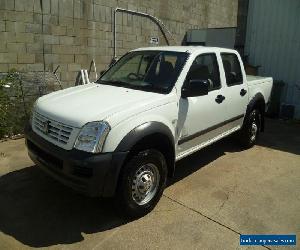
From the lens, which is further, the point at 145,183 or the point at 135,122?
the point at 145,183

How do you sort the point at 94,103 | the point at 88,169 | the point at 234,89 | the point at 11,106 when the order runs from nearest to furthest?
1. the point at 88,169
2. the point at 94,103
3. the point at 234,89
4. the point at 11,106

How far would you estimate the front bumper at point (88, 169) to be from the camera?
3215mm

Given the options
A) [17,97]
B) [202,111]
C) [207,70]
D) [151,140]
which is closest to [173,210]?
[151,140]

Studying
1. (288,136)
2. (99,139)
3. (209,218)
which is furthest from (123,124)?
(288,136)

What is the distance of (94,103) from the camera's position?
3.77 metres

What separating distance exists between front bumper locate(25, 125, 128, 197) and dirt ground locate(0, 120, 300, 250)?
563 mm

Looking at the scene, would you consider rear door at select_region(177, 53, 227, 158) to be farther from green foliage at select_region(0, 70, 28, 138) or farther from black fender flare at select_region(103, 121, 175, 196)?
green foliage at select_region(0, 70, 28, 138)

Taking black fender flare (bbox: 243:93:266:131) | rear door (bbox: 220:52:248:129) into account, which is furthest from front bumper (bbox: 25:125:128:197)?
black fender flare (bbox: 243:93:266:131)

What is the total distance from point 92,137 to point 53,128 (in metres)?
0.64

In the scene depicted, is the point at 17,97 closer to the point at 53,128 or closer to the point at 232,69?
the point at 53,128

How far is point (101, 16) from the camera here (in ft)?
31.7

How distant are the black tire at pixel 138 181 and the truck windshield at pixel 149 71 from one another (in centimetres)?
93

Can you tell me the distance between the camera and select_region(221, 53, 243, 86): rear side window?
540 cm

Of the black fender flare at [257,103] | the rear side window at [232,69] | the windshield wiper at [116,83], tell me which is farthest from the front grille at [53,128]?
the black fender flare at [257,103]
